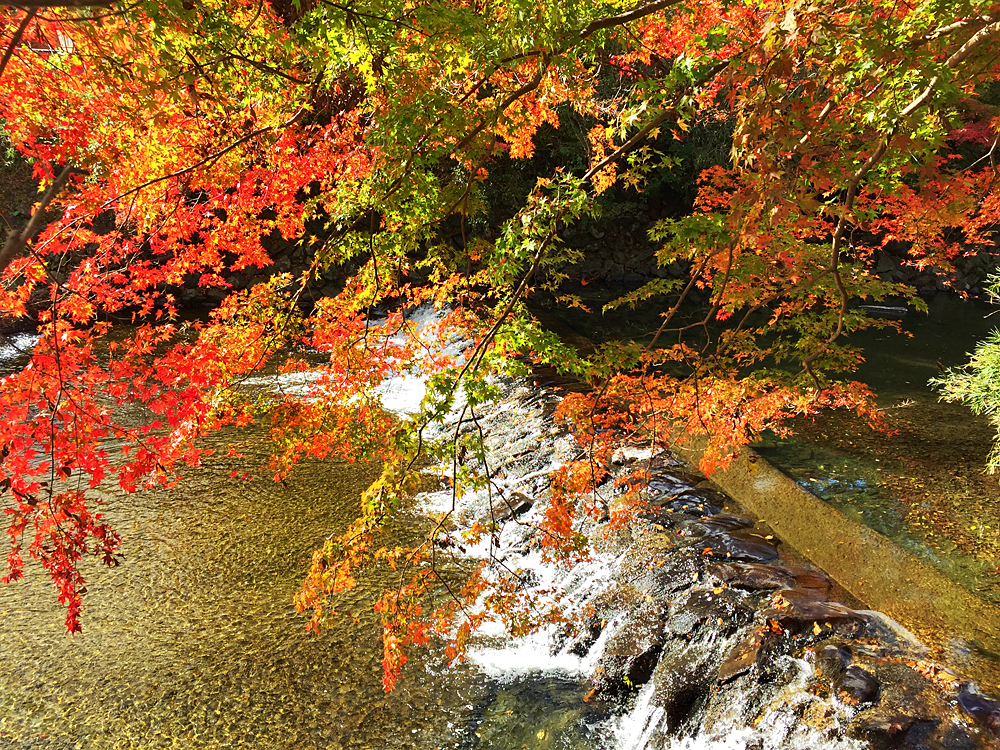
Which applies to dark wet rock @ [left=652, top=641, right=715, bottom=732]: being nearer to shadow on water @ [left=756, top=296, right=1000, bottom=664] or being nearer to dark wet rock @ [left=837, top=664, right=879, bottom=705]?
dark wet rock @ [left=837, top=664, right=879, bottom=705]

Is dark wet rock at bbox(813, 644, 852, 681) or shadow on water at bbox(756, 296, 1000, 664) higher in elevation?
dark wet rock at bbox(813, 644, 852, 681)

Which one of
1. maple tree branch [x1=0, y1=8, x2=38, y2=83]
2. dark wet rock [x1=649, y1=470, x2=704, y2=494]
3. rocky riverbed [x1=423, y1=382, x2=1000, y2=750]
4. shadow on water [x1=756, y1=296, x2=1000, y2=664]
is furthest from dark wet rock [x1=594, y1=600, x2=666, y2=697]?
maple tree branch [x1=0, y1=8, x2=38, y2=83]

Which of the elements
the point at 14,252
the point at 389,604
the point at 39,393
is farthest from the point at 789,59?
the point at 39,393

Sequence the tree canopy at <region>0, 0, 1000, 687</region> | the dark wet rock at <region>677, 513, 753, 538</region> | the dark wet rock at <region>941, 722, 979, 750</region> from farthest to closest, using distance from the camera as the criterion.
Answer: the dark wet rock at <region>677, 513, 753, 538</region>
the dark wet rock at <region>941, 722, 979, 750</region>
the tree canopy at <region>0, 0, 1000, 687</region>

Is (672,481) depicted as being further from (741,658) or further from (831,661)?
(831,661)

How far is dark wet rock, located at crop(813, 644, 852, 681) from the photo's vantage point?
380cm

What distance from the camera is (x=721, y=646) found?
4379 millimetres

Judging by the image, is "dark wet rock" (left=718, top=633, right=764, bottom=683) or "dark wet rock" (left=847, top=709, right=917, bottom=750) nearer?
"dark wet rock" (left=847, top=709, right=917, bottom=750)

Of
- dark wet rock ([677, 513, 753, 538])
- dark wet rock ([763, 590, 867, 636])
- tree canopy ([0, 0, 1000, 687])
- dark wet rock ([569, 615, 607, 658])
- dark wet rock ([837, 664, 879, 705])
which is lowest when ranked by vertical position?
dark wet rock ([569, 615, 607, 658])

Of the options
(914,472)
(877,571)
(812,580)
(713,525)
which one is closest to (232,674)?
(713,525)

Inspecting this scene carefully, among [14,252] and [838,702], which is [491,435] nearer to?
[838,702]

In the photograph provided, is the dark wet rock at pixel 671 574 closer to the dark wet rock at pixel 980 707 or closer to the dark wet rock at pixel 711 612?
the dark wet rock at pixel 711 612

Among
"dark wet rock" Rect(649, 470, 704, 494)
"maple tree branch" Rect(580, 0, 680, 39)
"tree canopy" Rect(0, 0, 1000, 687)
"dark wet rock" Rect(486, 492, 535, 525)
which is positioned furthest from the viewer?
"dark wet rock" Rect(486, 492, 535, 525)

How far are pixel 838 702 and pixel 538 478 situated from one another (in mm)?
4043
